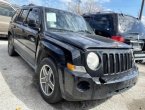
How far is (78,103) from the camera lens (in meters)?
4.09

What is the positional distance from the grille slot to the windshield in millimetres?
1478

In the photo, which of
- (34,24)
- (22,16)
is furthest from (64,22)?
(22,16)

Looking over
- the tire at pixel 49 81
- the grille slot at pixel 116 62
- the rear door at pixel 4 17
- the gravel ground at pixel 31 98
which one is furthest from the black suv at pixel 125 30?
the rear door at pixel 4 17

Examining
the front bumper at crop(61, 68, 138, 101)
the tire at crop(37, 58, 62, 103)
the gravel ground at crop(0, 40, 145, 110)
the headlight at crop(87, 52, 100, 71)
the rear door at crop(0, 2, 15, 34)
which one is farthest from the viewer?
the rear door at crop(0, 2, 15, 34)

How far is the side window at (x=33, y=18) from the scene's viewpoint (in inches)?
190

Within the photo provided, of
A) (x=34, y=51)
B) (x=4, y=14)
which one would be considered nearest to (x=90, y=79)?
(x=34, y=51)

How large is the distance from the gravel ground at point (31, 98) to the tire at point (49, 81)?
0.17 meters

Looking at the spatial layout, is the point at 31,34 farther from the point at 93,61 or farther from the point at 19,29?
the point at 93,61

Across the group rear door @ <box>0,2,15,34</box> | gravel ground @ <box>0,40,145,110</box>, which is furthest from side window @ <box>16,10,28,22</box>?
rear door @ <box>0,2,15,34</box>

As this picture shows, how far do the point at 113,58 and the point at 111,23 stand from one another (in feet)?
12.0

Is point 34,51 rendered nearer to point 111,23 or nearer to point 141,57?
point 111,23

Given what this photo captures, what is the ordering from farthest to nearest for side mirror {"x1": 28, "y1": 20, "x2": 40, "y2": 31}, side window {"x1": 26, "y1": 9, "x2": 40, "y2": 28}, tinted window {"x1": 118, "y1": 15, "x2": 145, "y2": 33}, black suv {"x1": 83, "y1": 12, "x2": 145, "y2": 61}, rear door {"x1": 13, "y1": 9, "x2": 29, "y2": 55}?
tinted window {"x1": 118, "y1": 15, "x2": 145, "y2": 33}, black suv {"x1": 83, "y1": 12, "x2": 145, "y2": 61}, rear door {"x1": 13, "y1": 9, "x2": 29, "y2": 55}, side window {"x1": 26, "y1": 9, "x2": 40, "y2": 28}, side mirror {"x1": 28, "y1": 20, "x2": 40, "y2": 31}

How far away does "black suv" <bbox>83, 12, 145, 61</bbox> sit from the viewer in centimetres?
669

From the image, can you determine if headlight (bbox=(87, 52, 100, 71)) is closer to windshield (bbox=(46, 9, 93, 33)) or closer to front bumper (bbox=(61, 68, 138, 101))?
front bumper (bbox=(61, 68, 138, 101))
